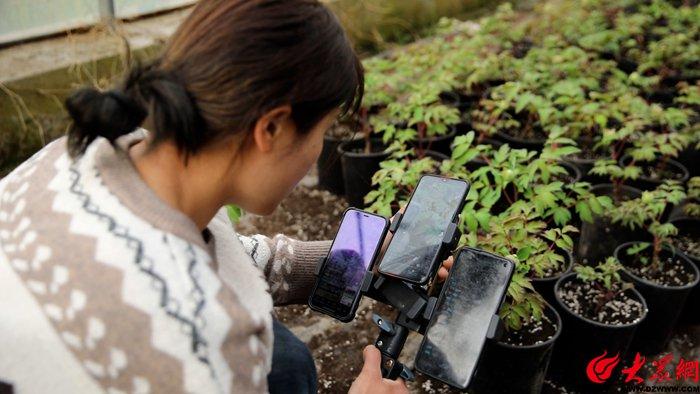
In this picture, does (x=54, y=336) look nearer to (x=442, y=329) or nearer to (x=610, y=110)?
(x=442, y=329)

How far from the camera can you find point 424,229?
4.74 feet

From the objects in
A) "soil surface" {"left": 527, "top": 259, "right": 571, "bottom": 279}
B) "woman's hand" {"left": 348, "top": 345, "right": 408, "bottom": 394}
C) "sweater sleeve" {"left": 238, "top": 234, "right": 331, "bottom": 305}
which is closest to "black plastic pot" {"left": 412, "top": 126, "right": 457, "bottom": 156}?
"soil surface" {"left": 527, "top": 259, "right": 571, "bottom": 279}

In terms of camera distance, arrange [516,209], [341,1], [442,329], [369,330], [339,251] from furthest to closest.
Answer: [341,1] < [369,330] < [516,209] < [339,251] < [442,329]

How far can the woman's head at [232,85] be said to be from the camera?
983 millimetres

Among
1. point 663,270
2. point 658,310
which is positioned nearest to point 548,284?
point 658,310

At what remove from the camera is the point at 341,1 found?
5246 millimetres

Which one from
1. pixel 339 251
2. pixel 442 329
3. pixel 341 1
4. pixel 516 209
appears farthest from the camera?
pixel 341 1

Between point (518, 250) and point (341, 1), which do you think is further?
point (341, 1)

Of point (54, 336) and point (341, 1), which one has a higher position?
point (54, 336)

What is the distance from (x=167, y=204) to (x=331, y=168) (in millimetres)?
2447

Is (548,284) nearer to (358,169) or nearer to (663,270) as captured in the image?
(663,270)

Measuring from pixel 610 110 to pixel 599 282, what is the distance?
3.79ft

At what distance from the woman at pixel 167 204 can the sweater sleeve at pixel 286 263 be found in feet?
1.54

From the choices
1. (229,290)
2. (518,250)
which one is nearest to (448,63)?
(518,250)
